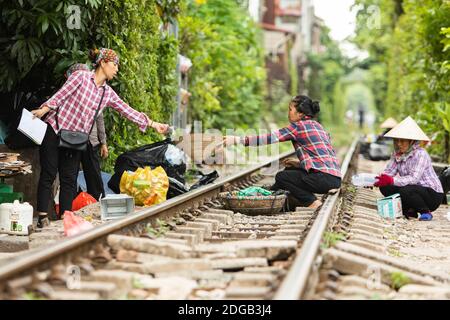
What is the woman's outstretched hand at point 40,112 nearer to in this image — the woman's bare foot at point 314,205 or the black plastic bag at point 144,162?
the black plastic bag at point 144,162

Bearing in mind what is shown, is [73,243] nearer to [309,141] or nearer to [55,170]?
[55,170]

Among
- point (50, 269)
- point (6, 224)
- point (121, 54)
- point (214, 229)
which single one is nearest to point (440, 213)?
point (214, 229)

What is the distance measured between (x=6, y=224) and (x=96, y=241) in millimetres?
1957

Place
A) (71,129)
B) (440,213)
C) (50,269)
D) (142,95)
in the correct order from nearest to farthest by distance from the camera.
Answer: (50,269) < (71,129) < (440,213) < (142,95)

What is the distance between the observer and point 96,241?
17.8 feet

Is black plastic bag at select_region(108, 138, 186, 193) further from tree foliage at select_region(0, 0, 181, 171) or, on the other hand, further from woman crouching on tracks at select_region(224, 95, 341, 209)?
woman crouching on tracks at select_region(224, 95, 341, 209)

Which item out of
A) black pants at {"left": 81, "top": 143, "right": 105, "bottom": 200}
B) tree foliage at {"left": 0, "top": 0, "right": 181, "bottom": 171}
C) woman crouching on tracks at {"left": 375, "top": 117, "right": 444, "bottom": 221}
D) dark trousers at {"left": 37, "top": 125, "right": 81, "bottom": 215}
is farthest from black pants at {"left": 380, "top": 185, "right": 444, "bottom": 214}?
tree foliage at {"left": 0, "top": 0, "right": 181, "bottom": 171}

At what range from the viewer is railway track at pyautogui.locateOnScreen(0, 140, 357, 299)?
14.2 ft

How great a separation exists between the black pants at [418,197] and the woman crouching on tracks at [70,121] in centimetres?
357

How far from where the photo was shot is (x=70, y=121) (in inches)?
317

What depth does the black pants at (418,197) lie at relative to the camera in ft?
29.8

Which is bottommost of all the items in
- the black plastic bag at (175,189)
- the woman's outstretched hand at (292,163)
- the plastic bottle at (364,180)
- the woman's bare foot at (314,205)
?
the woman's bare foot at (314,205)

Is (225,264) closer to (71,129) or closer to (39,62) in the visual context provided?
(71,129)

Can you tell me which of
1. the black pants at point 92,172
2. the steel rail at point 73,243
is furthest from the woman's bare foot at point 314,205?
the black pants at point 92,172
